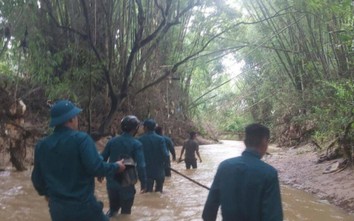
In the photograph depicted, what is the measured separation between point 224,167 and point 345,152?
6.47 m

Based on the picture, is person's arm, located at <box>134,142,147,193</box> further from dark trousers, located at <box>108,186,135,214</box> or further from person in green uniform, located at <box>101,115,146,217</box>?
dark trousers, located at <box>108,186,135,214</box>

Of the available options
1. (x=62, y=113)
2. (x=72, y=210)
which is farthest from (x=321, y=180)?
(x=62, y=113)

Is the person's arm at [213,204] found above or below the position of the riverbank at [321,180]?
above

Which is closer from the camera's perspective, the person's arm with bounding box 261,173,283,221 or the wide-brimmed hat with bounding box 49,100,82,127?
the person's arm with bounding box 261,173,283,221

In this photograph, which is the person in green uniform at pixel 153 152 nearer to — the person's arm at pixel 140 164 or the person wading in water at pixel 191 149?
the person's arm at pixel 140 164

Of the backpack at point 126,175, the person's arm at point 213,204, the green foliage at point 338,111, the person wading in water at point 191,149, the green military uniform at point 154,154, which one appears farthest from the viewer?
the person wading in water at point 191,149

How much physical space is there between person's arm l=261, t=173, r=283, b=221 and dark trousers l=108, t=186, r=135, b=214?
2777 millimetres

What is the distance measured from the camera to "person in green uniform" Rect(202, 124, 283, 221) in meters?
2.79

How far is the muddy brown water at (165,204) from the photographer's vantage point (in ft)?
19.9

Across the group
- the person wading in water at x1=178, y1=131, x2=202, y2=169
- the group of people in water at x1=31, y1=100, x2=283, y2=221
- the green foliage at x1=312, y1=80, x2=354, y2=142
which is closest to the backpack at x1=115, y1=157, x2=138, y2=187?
the group of people in water at x1=31, y1=100, x2=283, y2=221

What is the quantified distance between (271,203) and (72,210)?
142 cm

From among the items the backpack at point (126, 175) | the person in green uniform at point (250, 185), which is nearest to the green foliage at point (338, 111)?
the backpack at point (126, 175)

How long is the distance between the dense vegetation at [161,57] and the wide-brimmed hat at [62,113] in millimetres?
4268

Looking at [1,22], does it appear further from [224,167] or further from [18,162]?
[224,167]
